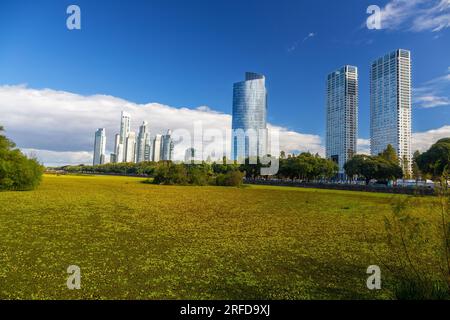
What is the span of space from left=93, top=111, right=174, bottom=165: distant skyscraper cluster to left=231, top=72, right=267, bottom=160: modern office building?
3578cm

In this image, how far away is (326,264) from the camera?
7.15m

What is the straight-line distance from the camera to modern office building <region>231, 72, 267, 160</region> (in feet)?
451

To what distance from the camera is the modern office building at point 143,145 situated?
529ft

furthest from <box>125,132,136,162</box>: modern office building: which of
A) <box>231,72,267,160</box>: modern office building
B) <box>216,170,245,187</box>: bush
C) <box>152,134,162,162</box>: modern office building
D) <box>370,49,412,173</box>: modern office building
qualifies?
<box>370,49,412,173</box>: modern office building

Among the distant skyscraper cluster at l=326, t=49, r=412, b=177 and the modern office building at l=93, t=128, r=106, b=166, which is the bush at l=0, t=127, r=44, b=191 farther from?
the modern office building at l=93, t=128, r=106, b=166

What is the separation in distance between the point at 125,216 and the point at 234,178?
127ft

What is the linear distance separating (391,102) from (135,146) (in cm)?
12849

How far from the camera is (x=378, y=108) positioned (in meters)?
105

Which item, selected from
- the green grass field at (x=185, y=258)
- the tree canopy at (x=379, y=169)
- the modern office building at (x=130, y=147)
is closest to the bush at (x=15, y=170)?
the green grass field at (x=185, y=258)

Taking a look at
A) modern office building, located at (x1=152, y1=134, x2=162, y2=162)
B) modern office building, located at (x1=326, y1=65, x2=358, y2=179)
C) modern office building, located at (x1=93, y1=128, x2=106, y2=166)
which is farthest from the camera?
modern office building, located at (x1=152, y1=134, x2=162, y2=162)

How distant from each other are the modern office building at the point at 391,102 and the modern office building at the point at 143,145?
11460 cm

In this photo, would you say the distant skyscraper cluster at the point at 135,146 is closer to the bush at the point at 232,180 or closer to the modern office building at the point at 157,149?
the modern office building at the point at 157,149
